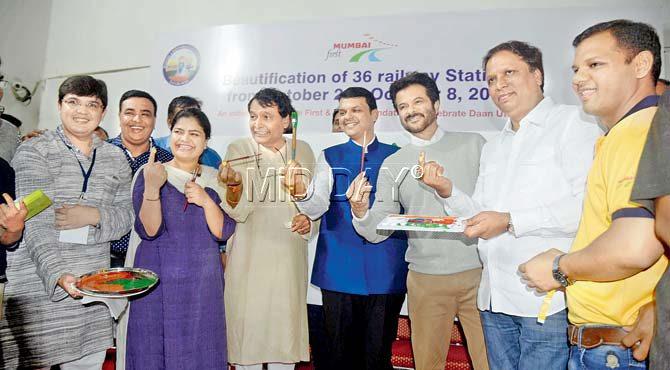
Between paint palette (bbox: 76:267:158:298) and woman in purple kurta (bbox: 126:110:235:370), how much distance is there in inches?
2.8

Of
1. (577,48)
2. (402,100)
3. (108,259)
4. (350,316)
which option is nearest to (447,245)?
(350,316)

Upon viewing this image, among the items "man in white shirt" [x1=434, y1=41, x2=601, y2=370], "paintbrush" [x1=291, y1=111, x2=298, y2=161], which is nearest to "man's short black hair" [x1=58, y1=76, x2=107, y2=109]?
"paintbrush" [x1=291, y1=111, x2=298, y2=161]

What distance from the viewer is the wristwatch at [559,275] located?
5.66 feet

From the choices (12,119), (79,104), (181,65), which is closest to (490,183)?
(181,65)

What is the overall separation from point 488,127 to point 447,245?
56 cm

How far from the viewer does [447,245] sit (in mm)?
2338

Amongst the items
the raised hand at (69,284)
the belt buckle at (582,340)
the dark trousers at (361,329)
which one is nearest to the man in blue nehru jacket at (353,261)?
the dark trousers at (361,329)

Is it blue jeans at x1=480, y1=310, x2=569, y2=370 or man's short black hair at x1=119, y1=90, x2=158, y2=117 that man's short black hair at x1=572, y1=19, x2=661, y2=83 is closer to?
blue jeans at x1=480, y1=310, x2=569, y2=370

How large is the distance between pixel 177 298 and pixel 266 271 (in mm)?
449

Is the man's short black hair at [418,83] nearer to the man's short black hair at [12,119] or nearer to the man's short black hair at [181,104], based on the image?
the man's short black hair at [181,104]

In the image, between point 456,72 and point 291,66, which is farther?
point 291,66

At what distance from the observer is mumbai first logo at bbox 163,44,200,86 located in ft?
9.34

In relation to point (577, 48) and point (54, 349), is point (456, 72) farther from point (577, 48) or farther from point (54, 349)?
point (54, 349)

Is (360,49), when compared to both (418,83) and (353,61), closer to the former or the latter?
(353,61)
